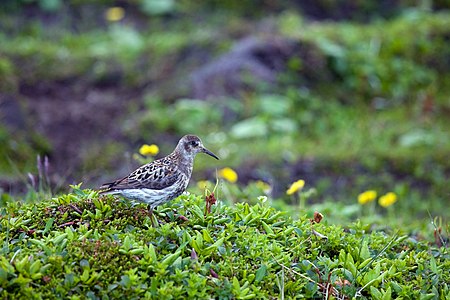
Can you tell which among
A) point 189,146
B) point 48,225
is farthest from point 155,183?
point 48,225

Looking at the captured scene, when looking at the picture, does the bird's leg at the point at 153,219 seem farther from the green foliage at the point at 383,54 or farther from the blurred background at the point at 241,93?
the green foliage at the point at 383,54

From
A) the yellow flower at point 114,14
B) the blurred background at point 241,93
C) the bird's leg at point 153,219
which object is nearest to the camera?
the bird's leg at point 153,219

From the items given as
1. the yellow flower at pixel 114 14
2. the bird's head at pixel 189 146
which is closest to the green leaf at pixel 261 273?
the bird's head at pixel 189 146

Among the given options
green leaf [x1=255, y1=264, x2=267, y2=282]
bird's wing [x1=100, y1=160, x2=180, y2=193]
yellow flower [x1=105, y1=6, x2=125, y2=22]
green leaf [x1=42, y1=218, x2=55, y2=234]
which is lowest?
yellow flower [x1=105, y1=6, x2=125, y2=22]

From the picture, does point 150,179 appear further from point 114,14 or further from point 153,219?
point 114,14

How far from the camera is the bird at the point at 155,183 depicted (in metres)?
6.92

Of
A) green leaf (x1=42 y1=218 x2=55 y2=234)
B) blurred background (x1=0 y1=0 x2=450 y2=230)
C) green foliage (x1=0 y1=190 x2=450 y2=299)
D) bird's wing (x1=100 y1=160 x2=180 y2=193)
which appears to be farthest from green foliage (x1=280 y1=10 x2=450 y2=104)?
green leaf (x1=42 y1=218 x2=55 y2=234)

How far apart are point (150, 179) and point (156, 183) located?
110mm

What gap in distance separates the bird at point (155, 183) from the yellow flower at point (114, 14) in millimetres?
12275

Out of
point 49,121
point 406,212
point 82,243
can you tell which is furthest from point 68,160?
point 82,243

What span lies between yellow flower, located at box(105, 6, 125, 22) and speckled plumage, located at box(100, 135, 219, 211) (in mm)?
12250

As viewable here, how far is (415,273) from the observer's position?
6992 millimetres

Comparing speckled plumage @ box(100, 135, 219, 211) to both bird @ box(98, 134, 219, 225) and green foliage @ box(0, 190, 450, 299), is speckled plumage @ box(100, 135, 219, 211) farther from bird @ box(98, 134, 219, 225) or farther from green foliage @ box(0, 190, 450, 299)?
green foliage @ box(0, 190, 450, 299)

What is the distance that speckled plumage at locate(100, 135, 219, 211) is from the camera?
6918 millimetres
